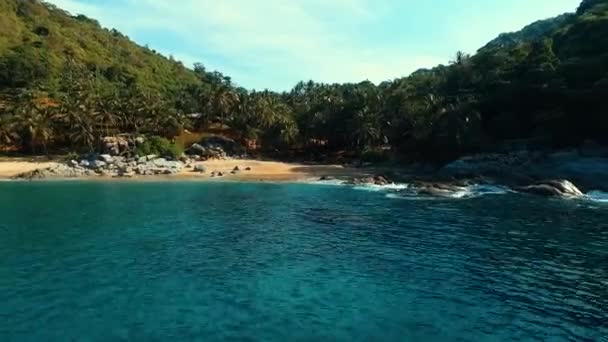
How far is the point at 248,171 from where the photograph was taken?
94.2 meters

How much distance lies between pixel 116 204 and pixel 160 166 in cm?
3702

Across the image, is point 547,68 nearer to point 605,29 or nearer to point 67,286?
point 605,29

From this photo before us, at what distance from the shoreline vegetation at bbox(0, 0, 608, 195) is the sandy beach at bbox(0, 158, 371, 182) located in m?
0.36

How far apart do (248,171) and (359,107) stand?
34.0m

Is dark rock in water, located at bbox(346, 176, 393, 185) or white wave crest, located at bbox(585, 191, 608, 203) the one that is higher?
dark rock in water, located at bbox(346, 176, 393, 185)

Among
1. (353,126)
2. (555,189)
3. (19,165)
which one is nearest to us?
(555,189)

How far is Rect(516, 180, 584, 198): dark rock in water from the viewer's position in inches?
2601

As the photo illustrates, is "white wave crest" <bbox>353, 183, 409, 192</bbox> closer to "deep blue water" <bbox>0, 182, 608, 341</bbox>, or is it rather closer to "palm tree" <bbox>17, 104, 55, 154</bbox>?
"deep blue water" <bbox>0, 182, 608, 341</bbox>

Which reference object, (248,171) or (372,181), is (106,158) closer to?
(248,171)

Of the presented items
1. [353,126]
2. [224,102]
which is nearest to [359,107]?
[353,126]

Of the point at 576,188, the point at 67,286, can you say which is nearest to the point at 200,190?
the point at 67,286

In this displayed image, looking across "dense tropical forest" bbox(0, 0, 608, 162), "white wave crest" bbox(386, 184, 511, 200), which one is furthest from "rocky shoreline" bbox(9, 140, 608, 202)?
"dense tropical forest" bbox(0, 0, 608, 162)

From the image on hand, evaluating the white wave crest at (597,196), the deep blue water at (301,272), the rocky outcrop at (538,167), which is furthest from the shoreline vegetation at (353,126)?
the deep blue water at (301,272)

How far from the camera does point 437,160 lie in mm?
94438
